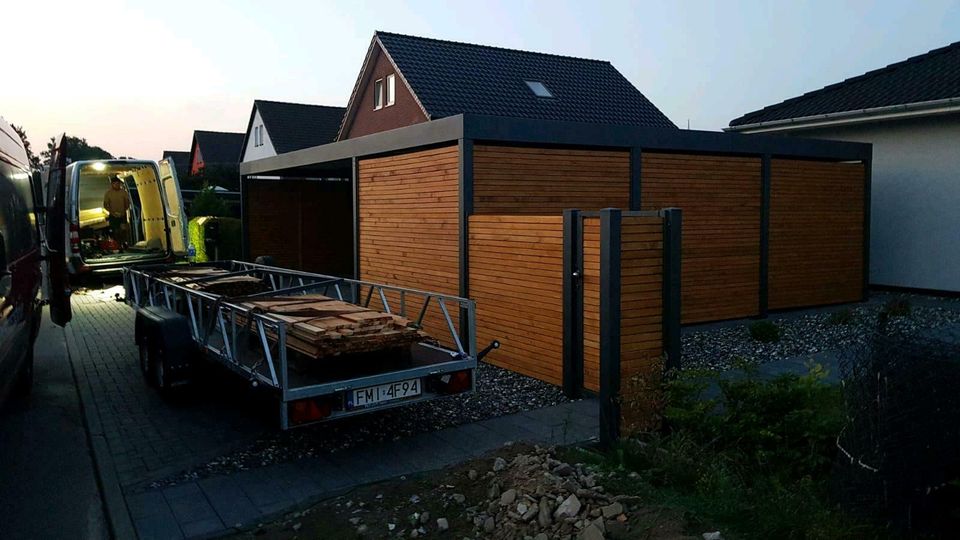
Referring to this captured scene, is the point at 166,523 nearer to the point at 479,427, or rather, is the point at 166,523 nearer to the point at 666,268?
the point at 479,427

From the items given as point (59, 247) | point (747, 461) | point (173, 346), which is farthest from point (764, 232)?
point (59, 247)

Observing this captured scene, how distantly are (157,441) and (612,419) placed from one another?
369cm

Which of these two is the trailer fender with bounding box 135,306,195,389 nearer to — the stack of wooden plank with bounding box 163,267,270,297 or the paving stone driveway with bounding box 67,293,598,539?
the paving stone driveway with bounding box 67,293,598,539

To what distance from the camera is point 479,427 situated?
6320 millimetres

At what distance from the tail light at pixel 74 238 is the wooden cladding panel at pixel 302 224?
12.0ft

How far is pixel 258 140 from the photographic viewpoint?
42.2 metres

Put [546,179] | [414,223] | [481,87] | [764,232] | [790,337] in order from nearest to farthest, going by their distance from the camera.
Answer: [546,179] → [790,337] → [414,223] → [764,232] → [481,87]

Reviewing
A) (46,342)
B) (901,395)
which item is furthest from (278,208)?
(901,395)

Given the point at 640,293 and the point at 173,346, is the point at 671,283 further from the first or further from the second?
the point at 173,346

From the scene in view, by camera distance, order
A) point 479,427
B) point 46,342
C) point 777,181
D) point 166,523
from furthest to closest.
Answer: point 777,181, point 46,342, point 479,427, point 166,523

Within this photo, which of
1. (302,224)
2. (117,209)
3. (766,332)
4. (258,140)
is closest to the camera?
(766,332)

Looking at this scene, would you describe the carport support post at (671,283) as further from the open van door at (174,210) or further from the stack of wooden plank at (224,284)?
the open van door at (174,210)

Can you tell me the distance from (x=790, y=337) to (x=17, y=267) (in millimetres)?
9090

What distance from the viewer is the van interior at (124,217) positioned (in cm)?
1486
